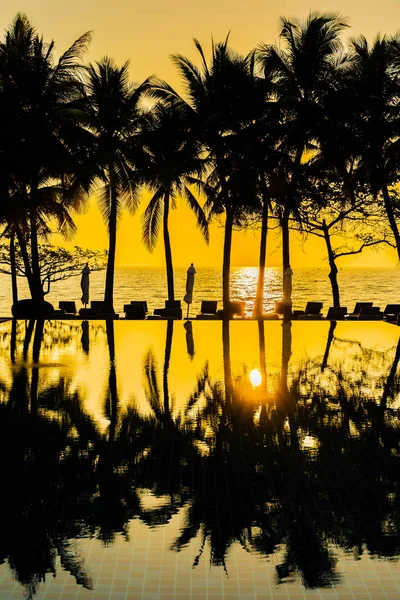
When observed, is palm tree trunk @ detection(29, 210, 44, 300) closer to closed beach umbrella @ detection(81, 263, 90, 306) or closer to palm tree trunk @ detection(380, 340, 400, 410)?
closed beach umbrella @ detection(81, 263, 90, 306)

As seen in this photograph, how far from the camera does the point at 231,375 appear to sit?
1415 centimetres

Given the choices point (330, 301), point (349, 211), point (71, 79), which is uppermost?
point (71, 79)

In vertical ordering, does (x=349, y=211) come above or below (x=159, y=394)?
above

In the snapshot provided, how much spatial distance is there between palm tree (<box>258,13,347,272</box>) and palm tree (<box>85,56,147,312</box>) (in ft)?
16.8

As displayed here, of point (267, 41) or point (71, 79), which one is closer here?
point (71, 79)

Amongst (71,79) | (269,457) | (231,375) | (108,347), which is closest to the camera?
(269,457)

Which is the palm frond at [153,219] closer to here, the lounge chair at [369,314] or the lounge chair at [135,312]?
the lounge chair at [135,312]

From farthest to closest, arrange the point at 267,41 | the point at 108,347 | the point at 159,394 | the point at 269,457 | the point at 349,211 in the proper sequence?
the point at 349,211 < the point at 267,41 < the point at 108,347 < the point at 159,394 < the point at 269,457

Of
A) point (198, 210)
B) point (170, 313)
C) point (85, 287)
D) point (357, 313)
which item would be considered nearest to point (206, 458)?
point (85, 287)

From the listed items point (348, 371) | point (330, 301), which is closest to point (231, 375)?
point (348, 371)

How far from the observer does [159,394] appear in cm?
1217

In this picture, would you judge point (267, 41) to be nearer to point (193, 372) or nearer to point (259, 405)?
point (193, 372)

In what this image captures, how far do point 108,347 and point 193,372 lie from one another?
4304mm

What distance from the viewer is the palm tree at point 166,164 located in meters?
31.3
